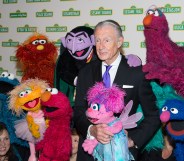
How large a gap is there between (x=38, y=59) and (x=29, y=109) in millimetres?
409

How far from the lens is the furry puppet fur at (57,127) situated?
5.38ft

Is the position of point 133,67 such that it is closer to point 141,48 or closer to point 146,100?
point 146,100

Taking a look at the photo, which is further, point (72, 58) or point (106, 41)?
point (72, 58)

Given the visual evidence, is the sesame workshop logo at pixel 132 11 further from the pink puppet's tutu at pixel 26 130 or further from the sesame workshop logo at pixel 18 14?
the pink puppet's tutu at pixel 26 130

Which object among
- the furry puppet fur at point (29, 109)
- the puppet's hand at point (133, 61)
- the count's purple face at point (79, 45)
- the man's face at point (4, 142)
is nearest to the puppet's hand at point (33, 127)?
the furry puppet fur at point (29, 109)

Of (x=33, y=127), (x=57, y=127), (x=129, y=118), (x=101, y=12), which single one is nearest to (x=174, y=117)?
(x=129, y=118)

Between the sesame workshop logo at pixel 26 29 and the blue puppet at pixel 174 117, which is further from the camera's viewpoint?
the sesame workshop logo at pixel 26 29

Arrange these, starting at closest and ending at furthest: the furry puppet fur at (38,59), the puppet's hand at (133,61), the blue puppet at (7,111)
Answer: the puppet's hand at (133,61)
the blue puppet at (7,111)
the furry puppet fur at (38,59)

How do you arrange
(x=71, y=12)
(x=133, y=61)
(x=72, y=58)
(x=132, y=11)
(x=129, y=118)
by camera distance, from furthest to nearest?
(x=71, y=12)
(x=132, y=11)
(x=72, y=58)
(x=133, y=61)
(x=129, y=118)

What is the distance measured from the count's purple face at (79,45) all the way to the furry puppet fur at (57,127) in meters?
0.40

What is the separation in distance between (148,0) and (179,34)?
0.36 meters

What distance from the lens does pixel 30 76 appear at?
2113 mm

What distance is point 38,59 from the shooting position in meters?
2.11

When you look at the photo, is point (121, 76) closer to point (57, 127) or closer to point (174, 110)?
point (174, 110)
